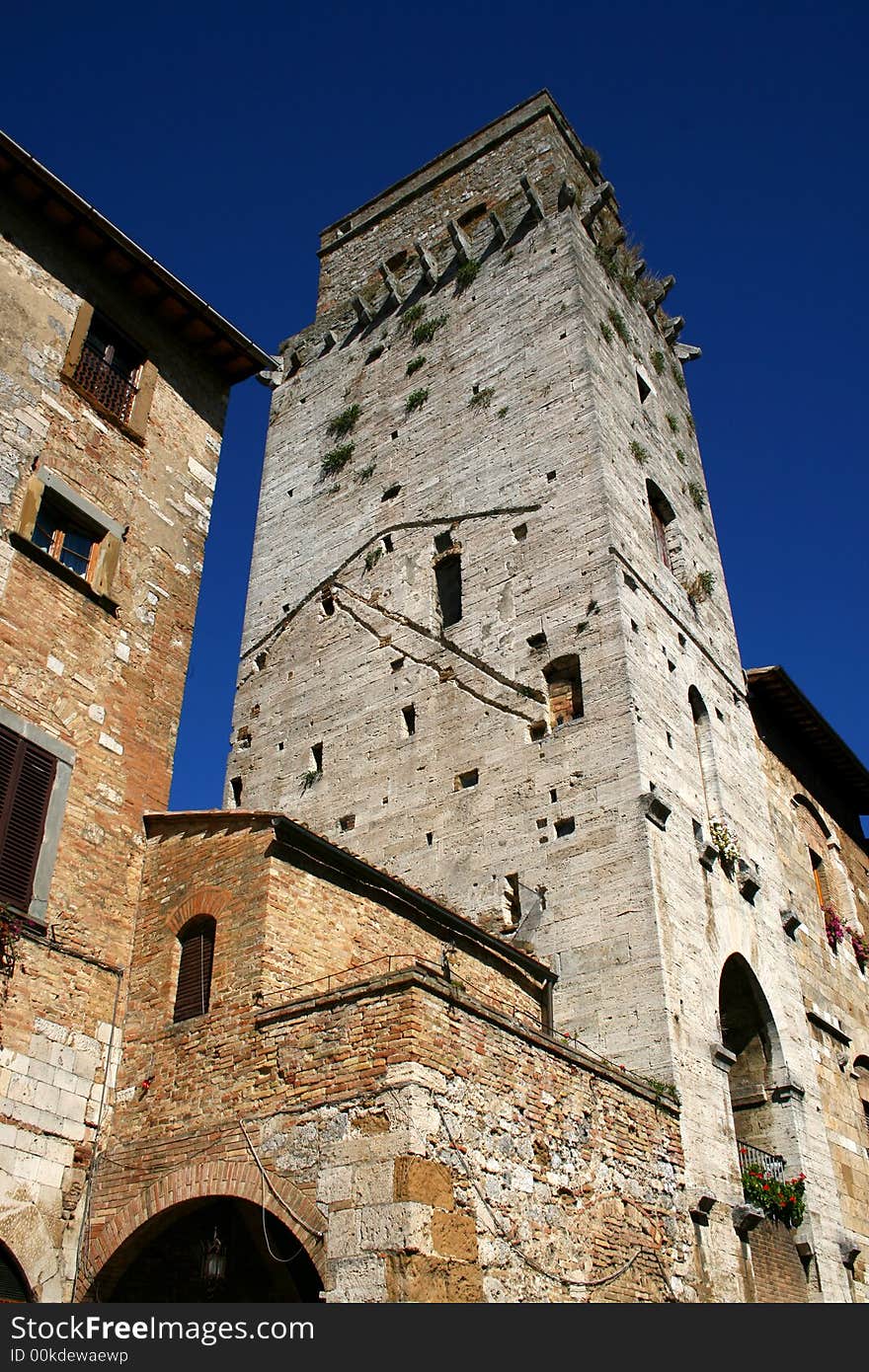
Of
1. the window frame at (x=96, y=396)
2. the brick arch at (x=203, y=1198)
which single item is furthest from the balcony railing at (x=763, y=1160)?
the window frame at (x=96, y=396)

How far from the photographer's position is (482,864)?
49.8 ft

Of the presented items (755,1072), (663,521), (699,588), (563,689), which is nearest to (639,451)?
(663,521)

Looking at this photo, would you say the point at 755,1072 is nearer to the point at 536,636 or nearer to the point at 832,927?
the point at 832,927

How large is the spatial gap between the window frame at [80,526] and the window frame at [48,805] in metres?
1.75

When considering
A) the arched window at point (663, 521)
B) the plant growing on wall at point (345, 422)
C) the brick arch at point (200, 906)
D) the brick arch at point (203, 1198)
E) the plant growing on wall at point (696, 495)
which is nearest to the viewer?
the brick arch at point (203, 1198)

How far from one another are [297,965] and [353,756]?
7.46 m

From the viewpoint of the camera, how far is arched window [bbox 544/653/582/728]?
15703 millimetres

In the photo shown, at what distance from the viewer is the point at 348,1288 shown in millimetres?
7555

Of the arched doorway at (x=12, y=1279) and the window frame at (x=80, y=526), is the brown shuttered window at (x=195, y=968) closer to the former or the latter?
the arched doorway at (x=12, y=1279)

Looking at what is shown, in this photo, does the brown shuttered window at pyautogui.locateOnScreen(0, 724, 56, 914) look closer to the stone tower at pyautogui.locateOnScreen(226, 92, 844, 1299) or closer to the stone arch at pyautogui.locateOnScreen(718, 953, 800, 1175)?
the stone tower at pyautogui.locateOnScreen(226, 92, 844, 1299)

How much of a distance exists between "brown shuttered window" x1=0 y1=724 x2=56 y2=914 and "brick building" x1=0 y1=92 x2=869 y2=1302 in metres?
0.48

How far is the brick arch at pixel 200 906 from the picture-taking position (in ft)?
34.3

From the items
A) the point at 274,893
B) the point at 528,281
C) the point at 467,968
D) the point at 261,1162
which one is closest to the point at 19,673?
the point at 274,893

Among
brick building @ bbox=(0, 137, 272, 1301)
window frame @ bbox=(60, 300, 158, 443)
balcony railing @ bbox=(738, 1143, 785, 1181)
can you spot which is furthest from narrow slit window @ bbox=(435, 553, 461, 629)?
balcony railing @ bbox=(738, 1143, 785, 1181)
